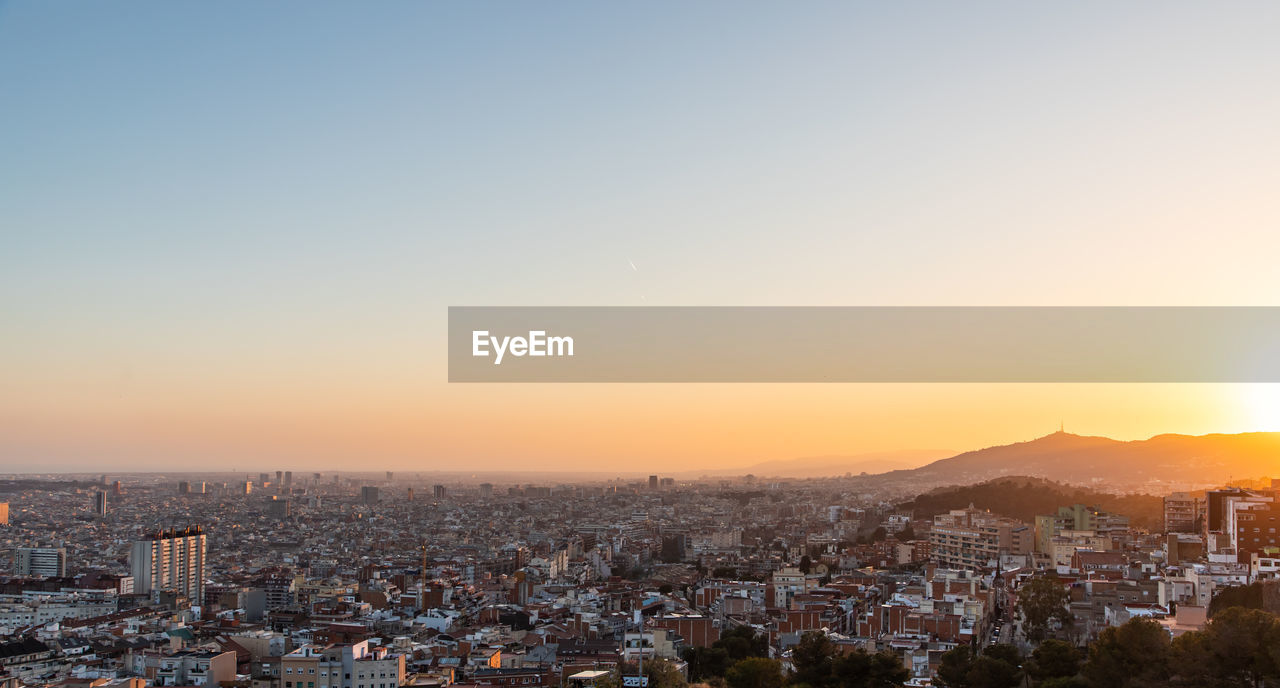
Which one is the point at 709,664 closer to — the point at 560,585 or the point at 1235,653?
the point at 1235,653

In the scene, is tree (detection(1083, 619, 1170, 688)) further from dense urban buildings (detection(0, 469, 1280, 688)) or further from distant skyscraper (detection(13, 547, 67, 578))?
distant skyscraper (detection(13, 547, 67, 578))

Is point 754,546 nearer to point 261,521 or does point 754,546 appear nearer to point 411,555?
point 411,555

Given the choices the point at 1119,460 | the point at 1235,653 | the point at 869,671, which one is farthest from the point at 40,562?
the point at 1119,460

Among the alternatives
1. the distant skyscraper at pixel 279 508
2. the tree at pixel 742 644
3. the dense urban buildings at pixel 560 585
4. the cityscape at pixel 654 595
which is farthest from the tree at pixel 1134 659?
the distant skyscraper at pixel 279 508

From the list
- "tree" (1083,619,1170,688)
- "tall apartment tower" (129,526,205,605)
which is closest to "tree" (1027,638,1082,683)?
"tree" (1083,619,1170,688)

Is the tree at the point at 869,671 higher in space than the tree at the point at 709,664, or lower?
higher

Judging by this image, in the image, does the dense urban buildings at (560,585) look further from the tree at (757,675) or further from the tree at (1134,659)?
the tree at (1134,659)

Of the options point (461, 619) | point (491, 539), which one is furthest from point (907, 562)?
point (491, 539)
